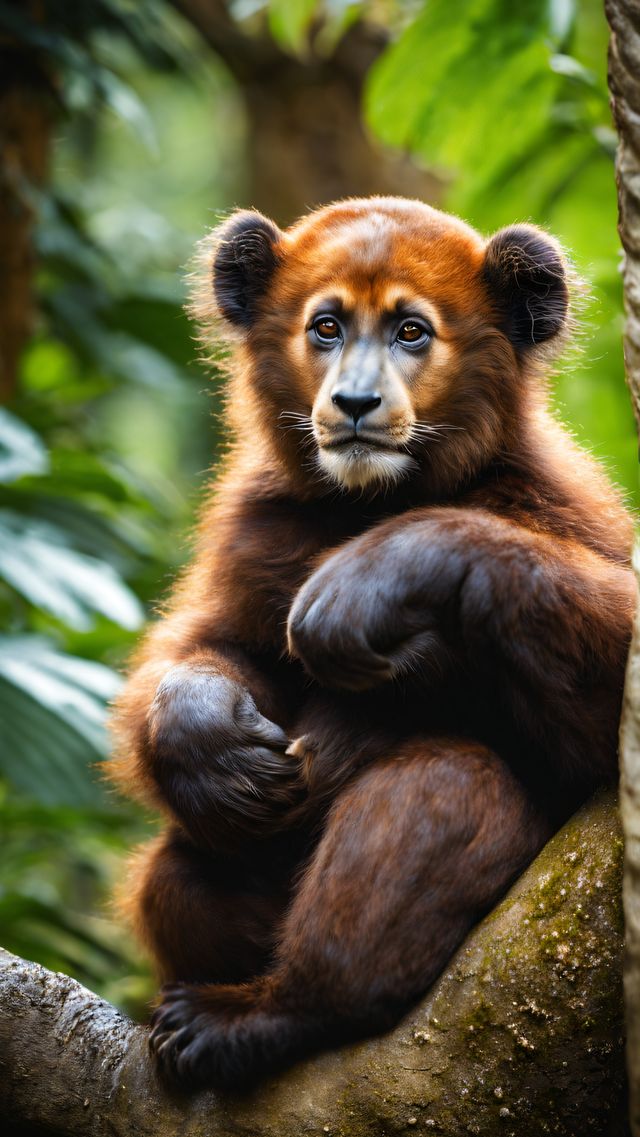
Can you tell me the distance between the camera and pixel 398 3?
8.16m

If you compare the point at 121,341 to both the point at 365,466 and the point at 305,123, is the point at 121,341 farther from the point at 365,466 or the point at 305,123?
the point at 365,466

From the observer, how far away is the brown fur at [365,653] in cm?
280

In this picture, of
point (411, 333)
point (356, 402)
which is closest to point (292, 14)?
point (411, 333)

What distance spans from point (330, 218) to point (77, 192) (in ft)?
16.8

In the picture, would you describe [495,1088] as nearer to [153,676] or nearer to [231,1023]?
[231,1023]

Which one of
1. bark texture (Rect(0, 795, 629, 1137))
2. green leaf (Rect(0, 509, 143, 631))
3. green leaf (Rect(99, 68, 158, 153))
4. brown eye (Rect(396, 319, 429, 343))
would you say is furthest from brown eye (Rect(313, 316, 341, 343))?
green leaf (Rect(99, 68, 158, 153))

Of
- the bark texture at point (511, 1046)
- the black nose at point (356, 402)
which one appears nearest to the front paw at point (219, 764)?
the bark texture at point (511, 1046)

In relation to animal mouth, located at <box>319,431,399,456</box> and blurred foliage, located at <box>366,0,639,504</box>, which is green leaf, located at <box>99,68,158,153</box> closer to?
blurred foliage, located at <box>366,0,639,504</box>

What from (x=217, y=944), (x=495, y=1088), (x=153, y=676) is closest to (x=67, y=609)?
(x=153, y=676)

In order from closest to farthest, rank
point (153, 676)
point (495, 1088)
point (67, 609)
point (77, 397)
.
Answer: point (495, 1088)
point (153, 676)
point (67, 609)
point (77, 397)

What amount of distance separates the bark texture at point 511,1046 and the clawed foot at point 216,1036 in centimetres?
7

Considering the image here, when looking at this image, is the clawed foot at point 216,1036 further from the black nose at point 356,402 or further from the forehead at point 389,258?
the forehead at point 389,258

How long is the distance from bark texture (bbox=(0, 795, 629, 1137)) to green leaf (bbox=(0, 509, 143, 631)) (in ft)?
7.00

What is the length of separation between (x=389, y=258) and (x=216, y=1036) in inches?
84.0
